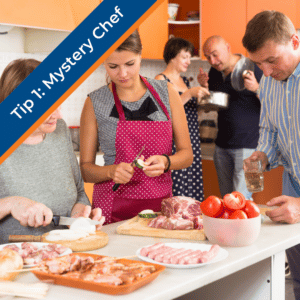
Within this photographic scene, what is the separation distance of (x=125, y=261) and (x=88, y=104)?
1.10 metres

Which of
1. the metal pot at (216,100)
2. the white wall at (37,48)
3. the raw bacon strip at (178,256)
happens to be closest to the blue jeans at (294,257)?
the raw bacon strip at (178,256)

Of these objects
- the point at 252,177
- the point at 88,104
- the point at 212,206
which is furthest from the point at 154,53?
the point at 212,206

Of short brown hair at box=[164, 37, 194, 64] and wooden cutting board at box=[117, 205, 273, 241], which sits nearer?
wooden cutting board at box=[117, 205, 273, 241]

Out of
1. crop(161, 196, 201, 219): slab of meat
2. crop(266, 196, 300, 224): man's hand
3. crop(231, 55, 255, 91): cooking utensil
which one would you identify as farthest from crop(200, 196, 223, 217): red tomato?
crop(231, 55, 255, 91): cooking utensil

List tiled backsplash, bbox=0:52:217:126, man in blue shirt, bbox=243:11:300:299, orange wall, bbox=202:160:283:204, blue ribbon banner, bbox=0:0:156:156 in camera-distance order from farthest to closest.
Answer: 1. orange wall, bbox=202:160:283:204
2. tiled backsplash, bbox=0:52:217:126
3. man in blue shirt, bbox=243:11:300:299
4. blue ribbon banner, bbox=0:0:156:156

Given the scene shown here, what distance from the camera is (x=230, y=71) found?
3676mm

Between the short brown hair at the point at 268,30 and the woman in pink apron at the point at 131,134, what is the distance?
48 cm

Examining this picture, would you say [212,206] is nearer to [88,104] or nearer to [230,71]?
[88,104]

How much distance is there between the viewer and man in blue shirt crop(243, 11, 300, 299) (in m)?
1.79

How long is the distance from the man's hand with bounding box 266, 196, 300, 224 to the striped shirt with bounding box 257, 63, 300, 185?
0.40 meters

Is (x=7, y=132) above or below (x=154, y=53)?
below

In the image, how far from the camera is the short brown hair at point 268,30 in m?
1.79

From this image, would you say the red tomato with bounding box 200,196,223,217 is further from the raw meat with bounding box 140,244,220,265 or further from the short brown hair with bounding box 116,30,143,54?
the short brown hair with bounding box 116,30,143,54

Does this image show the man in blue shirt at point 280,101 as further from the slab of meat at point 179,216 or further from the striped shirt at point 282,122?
the slab of meat at point 179,216
